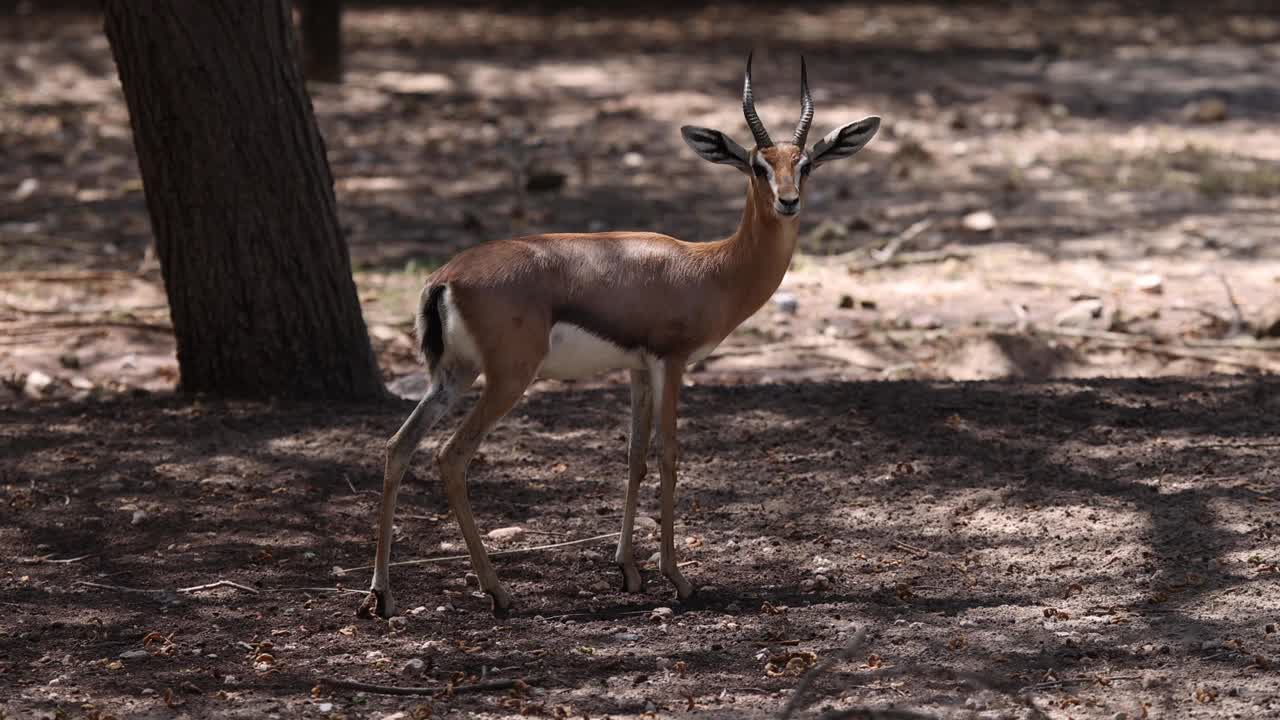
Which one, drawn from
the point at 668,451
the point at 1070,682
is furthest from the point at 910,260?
the point at 1070,682

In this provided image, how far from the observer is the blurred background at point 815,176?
805 centimetres

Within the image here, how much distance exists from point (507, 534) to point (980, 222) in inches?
214

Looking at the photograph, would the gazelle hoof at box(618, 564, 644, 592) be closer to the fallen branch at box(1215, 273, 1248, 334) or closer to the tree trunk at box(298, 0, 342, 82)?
the fallen branch at box(1215, 273, 1248, 334)

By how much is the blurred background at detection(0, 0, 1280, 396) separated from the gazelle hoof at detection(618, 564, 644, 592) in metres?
2.50

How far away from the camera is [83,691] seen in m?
4.32

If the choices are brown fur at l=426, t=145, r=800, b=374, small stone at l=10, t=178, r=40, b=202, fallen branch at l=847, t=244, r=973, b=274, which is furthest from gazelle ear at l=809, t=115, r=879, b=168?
small stone at l=10, t=178, r=40, b=202

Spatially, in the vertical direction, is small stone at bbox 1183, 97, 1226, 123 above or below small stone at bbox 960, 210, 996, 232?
above

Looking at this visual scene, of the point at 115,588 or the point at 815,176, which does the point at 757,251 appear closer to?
the point at 115,588

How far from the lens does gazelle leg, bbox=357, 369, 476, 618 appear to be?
4.77m

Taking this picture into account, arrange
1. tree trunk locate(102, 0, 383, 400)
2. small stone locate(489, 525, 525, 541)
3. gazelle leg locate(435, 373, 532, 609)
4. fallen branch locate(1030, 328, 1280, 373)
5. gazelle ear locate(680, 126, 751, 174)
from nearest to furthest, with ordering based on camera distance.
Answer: gazelle leg locate(435, 373, 532, 609)
gazelle ear locate(680, 126, 751, 174)
small stone locate(489, 525, 525, 541)
tree trunk locate(102, 0, 383, 400)
fallen branch locate(1030, 328, 1280, 373)

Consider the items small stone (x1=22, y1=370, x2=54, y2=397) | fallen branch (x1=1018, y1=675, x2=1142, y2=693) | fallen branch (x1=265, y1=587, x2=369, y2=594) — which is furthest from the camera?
small stone (x1=22, y1=370, x2=54, y2=397)

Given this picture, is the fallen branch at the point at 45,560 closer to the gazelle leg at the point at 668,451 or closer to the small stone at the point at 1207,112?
the gazelle leg at the point at 668,451

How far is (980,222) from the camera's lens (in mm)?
10141

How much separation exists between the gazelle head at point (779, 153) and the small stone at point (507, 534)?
1.41 m
